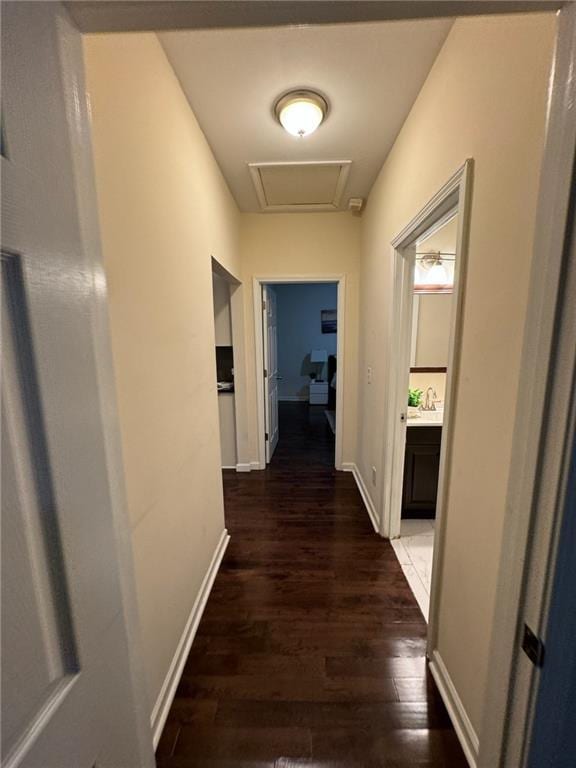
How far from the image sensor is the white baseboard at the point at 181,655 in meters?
1.20

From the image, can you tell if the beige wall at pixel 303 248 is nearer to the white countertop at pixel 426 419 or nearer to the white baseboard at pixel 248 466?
the white countertop at pixel 426 419

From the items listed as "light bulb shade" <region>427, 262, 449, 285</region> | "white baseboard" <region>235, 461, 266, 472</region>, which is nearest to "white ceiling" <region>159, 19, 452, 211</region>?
"light bulb shade" <region>427, 262, 449, 285</region>

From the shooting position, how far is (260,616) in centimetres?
172

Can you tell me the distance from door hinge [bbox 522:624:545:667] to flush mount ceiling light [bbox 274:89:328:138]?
6.99 ft

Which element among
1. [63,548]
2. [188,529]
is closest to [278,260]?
[188,529]

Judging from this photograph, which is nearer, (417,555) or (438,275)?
(417,555)

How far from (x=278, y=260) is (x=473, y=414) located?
254 centimetres

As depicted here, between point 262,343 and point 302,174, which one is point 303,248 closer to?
point 302,174

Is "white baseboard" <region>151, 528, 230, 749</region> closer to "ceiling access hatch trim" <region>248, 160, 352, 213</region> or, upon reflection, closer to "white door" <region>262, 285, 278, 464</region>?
"white door" <region>262, 285, 278, 464</region>

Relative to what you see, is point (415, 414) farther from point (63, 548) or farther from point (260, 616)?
point (63, 548)

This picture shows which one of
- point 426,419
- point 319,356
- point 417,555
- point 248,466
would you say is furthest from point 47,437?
point 319,356

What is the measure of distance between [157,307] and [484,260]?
1190 millimetres

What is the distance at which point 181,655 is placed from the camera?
57.0 inches

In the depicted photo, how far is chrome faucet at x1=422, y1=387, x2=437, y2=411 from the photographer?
8.80ft
